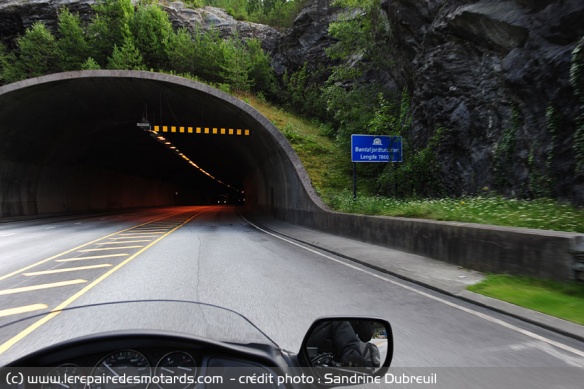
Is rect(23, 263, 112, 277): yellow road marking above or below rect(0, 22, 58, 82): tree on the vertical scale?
below

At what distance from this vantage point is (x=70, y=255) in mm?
11164

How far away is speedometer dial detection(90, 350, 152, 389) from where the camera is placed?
6.40ft

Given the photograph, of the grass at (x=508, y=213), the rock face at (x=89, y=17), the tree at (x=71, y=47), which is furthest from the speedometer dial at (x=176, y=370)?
the rock face at (x=89, y=17)

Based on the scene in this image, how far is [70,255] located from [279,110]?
89.6 ft

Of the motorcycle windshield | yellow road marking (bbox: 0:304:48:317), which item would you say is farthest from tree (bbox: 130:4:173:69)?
the motorcycle windshield

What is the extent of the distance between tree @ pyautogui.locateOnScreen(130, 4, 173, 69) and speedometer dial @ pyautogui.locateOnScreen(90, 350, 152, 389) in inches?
1510

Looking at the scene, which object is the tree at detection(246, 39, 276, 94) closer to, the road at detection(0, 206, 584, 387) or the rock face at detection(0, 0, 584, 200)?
the rock face at detection(0, 0, 584, 200)

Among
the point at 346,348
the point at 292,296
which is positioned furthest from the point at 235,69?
the point at 346,348

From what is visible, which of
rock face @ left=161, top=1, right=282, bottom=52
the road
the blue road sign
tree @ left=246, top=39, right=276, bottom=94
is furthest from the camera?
rock face @ left=161, top=1, right=282, bottom=52

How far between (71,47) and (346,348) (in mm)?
41094

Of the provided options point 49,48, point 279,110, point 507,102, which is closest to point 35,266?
point 507,102

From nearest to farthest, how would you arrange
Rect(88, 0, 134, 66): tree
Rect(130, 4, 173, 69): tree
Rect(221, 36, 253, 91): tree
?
Rect(221, 36, 253, 91): tree → Rect(88, 0, 134, 66): tree → Rect(130, 4, 173, 69): tree

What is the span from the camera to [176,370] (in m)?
2.03

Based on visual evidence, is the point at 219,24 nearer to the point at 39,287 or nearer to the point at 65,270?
the point at 65,270
